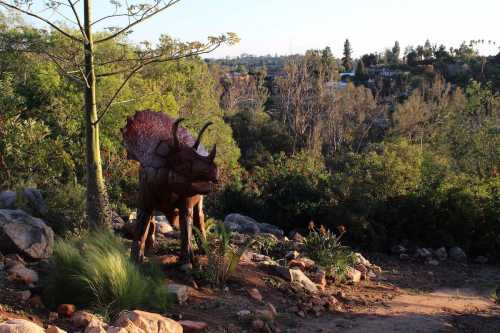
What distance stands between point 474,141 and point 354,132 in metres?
21.6

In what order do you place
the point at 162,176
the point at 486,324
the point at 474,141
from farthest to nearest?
the point at 474,141, the point at 486,324, the point at 162,176

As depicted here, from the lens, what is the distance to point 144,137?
5.59 metres

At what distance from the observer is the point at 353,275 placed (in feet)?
24.1

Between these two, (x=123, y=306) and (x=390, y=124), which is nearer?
(x=123, y=306)

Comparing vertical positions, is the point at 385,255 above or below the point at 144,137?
below

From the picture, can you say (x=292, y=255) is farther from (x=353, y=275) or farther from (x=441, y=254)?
(x=441, y=254)

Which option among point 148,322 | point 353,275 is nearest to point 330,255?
point 353,275

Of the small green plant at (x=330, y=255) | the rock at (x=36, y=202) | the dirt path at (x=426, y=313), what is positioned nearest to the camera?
the dirt path at (x=426, y=313)

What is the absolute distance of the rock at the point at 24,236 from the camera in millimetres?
5559

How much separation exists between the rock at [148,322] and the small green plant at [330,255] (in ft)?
10.7

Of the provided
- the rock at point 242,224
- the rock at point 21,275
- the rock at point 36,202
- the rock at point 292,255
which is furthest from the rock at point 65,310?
the rock at point 242,224

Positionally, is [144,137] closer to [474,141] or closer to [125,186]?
[125,186]

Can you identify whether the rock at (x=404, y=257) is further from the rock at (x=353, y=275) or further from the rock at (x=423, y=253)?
the rock at (x=353, y=275)

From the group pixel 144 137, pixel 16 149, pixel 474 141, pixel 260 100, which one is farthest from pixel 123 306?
pixel 260 100
